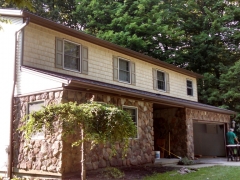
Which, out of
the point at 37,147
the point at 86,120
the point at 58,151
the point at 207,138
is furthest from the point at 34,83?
the point at 207,138

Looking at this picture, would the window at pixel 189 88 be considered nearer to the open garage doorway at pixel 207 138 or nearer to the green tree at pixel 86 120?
the open garage doorway at pixel 207 138

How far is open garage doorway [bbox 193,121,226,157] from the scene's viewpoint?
61.7 feet

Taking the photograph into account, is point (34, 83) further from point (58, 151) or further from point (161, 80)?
point (161, 80)

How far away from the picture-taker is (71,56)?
1227cm

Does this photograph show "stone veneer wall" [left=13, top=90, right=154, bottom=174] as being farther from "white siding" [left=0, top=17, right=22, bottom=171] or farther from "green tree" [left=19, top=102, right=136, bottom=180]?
"green tree" [left=19, top=102, right=136, bottom=180]

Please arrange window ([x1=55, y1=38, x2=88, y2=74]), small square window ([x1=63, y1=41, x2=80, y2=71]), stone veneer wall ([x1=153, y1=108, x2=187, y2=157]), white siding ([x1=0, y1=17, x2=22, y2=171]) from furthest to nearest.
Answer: stone veneer wall ([x1=153, y1=108, x2=187, y2=157]) → small square window ([x1=63, y1=41, x2=80, y2=71]) → window ([x1=55, y1=38, x2=88, y2=74]) → white siding ([x1=0, y1=17, x2=22, y2=171])

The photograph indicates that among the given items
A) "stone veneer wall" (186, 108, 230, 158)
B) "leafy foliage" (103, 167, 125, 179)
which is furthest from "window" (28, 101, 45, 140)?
"stone veneer wall" (186, 108, 230, 158)

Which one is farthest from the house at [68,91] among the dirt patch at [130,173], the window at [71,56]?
the dirt patch at [130,173]

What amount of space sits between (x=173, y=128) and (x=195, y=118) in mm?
1308

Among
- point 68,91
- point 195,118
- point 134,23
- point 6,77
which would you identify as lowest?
point 195,118

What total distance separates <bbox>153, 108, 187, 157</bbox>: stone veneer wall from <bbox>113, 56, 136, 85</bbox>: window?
2400 millimetres

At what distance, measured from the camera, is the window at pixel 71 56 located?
11828 millimetres

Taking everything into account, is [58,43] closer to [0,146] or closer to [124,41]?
[0,146]

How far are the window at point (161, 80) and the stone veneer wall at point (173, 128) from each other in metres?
1.53
